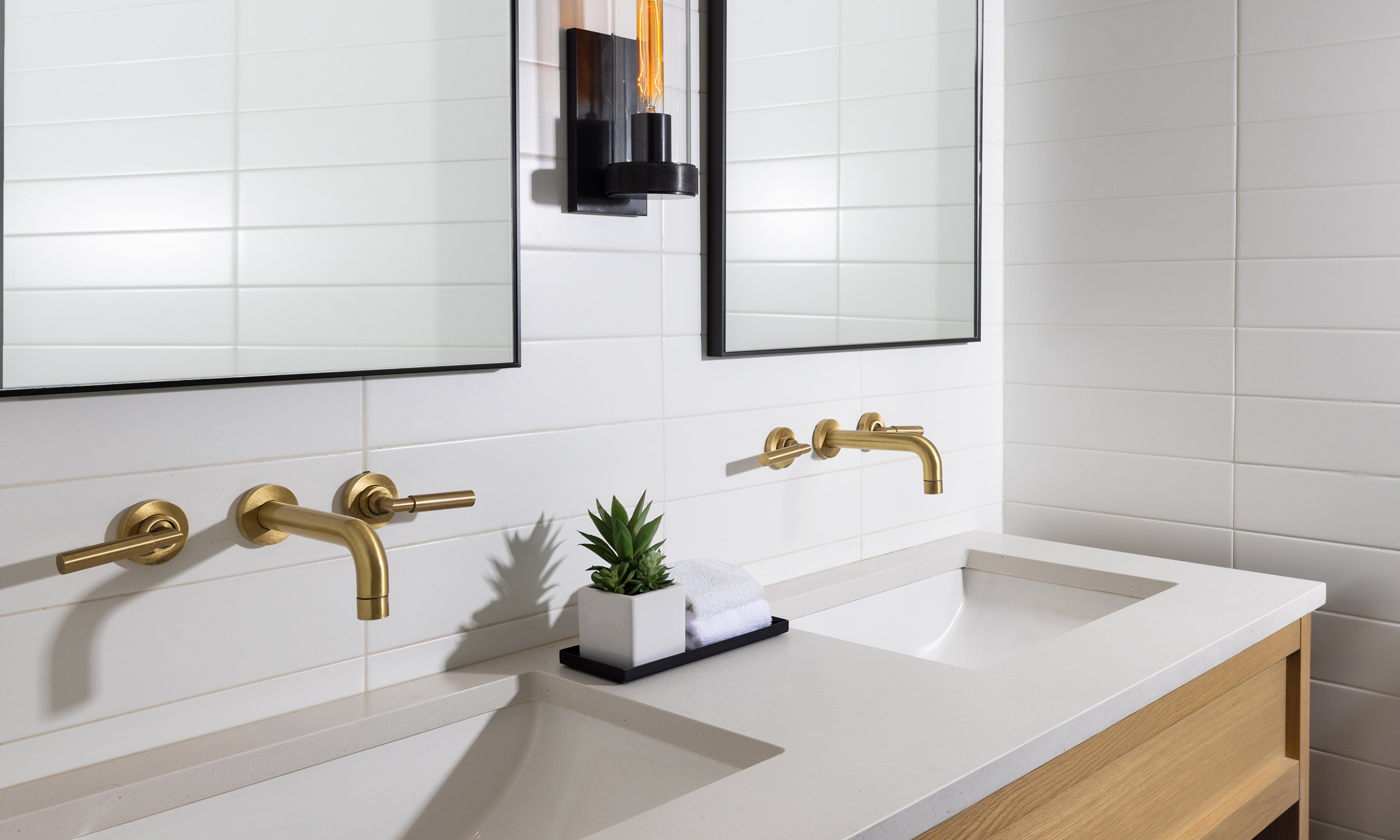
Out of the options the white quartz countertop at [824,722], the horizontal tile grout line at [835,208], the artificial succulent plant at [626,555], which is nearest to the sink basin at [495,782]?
the white quartz countertop at [824,722]

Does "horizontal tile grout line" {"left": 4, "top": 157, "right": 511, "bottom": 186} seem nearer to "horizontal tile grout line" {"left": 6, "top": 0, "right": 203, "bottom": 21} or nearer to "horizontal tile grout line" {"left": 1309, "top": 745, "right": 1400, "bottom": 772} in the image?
"horizontal tile grout line" {"left": 6, "top": 0, "right": 203, "bottom": 21}

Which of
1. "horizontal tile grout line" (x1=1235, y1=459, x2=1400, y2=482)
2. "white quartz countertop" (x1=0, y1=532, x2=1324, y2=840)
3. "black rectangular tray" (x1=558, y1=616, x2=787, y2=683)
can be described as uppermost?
"horizontal tile grout line" (x1=1235, y1=459, x2=1400, y2=482)

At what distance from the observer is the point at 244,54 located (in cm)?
93

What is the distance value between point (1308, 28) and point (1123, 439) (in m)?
0.68

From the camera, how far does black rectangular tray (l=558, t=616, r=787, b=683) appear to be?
42.8 inches

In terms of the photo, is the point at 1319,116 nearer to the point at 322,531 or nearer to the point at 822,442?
the point at 822,442

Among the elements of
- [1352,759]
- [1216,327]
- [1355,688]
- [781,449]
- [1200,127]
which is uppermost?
[1200,127]

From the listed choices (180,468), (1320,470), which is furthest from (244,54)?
(1320,470)

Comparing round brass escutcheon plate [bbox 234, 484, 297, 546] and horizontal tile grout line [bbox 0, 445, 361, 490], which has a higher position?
horizontal tile grout line [bbox 0, 445, 361, 490]

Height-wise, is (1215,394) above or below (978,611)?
above

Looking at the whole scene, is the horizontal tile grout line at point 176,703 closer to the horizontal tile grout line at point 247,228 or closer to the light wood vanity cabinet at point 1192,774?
the horizontal tile grout line at point 247,228

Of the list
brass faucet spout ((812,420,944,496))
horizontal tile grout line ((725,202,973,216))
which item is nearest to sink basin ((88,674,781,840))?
brass faucet spout ((812,420,944,496))

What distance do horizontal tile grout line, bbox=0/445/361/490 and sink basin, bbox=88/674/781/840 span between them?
0.92ft

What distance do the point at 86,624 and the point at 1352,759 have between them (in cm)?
166
